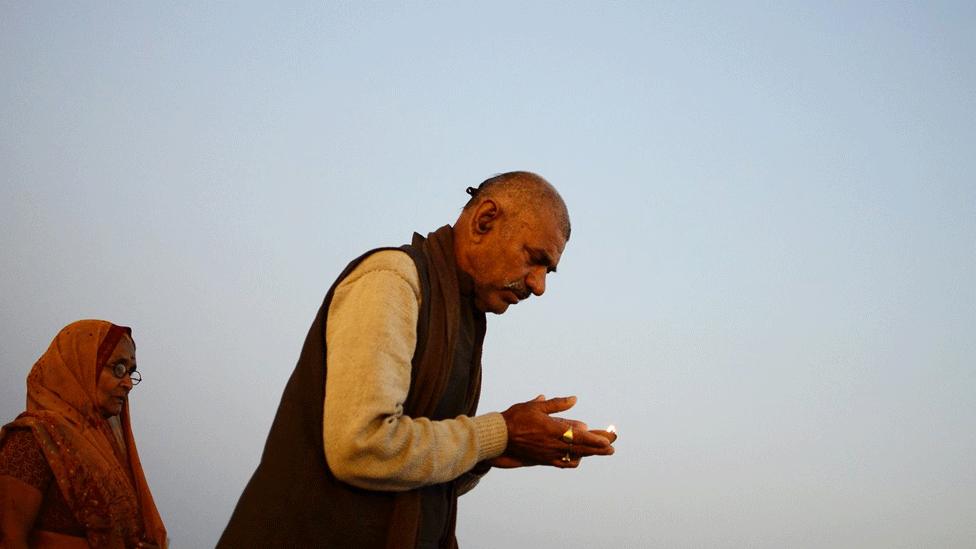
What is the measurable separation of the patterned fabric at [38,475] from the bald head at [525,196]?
254 cm

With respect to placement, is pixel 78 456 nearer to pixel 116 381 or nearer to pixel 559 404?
pixel 116 381

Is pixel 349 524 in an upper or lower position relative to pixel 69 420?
lower

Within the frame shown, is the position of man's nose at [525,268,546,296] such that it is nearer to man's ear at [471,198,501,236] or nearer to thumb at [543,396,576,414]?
man's ear at [471,198,501,236]

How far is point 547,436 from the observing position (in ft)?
9.73

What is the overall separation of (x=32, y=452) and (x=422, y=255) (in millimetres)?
2556

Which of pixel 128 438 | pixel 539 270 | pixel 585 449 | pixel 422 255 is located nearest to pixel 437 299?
pixel 422 255

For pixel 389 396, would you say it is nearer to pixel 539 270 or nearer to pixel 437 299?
pixel 437 299

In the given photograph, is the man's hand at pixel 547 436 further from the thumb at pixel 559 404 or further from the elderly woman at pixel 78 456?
the elderly woman at pixel 78 456

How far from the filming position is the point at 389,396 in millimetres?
2668

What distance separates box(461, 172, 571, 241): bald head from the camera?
10.5 feet

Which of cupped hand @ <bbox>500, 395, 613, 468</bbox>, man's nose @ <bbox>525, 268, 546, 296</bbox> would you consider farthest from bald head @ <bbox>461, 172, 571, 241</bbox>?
cupped hand @ <bbox>500, 395, 613, 468</bbox>

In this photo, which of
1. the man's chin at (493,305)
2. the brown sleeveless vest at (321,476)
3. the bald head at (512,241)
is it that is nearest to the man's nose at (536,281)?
the bald head at (512,241)

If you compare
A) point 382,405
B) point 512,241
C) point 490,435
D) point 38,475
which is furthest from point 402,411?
point 38,475

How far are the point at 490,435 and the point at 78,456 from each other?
2.70 m
